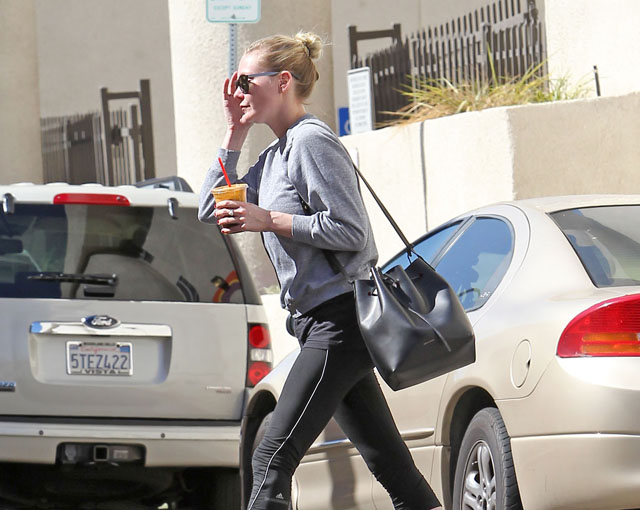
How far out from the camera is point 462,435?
480cm

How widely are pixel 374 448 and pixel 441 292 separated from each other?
52cm

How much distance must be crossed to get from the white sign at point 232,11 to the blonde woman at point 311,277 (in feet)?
11.4

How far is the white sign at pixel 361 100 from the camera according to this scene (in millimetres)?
11359

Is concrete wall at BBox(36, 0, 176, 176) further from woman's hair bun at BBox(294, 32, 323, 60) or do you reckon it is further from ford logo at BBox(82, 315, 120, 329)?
woman's hair bun at BBox(294, 32, 323, 60)

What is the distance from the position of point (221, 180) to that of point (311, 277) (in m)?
0.51

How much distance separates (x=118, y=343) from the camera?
607cm

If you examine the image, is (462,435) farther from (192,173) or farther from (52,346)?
(192,173)

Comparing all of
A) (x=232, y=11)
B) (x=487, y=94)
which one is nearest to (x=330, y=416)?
(x=232, y=11)

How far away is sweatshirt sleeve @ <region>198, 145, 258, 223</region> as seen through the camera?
416 centimetres

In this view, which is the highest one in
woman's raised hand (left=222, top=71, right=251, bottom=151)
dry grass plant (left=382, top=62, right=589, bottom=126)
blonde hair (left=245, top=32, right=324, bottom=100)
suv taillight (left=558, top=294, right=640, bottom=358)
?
dry grass plant (left=382, top=62, right=589, bottom=126)

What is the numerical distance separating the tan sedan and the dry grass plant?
395 cm

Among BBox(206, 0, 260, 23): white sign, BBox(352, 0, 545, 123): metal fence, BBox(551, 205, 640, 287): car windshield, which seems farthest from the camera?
BBox(352, 0, 545, 123): metal fence

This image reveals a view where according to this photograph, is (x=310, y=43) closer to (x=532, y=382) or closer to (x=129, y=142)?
(x=532, y=382)

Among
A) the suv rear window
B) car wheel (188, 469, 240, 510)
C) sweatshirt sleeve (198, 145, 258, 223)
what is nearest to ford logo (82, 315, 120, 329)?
the suv rear window
